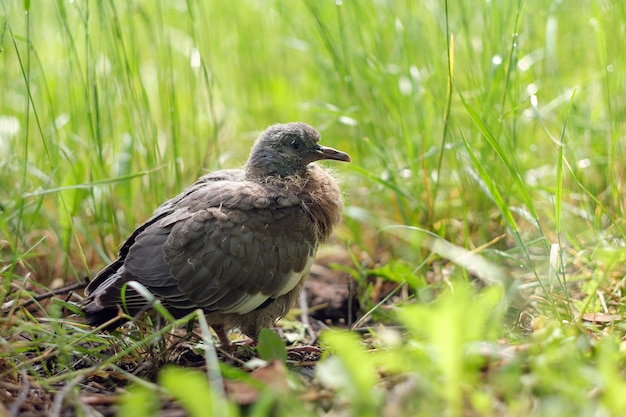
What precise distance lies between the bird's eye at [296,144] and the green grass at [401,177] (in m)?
0.41

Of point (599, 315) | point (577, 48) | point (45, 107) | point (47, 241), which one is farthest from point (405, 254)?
point (45, 107)

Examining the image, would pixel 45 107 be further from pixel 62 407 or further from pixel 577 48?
pixel 577 48

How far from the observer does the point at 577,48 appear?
4.88 m

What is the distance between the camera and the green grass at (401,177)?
1745 mm

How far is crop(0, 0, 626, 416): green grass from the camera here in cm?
175

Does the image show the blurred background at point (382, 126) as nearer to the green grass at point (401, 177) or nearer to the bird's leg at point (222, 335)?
the green grass at point (401, 177)

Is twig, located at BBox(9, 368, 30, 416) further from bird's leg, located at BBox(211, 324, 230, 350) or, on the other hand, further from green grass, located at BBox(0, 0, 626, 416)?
bird's leg, located at BBox(211, 324, 230, 350)

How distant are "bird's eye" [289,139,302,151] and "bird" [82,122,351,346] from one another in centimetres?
18

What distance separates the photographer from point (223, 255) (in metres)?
2.79

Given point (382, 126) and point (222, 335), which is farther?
point (382, 126)

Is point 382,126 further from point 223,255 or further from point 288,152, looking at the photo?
point 223,255

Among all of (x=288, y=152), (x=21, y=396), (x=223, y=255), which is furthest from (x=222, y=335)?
(x=21, y=396)

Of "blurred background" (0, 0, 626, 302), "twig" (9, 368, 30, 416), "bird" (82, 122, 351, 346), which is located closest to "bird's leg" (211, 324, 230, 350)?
"bird" (82, 122, 351, 346)

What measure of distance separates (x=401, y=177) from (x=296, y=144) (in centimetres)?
74
